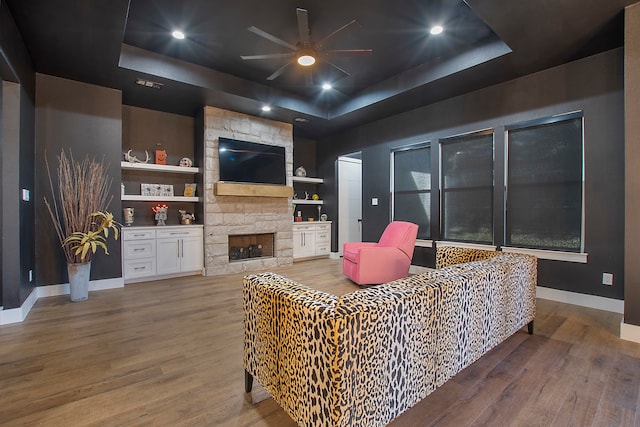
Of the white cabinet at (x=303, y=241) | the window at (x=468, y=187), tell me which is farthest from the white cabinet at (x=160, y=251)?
the window at (x=468, y=187)

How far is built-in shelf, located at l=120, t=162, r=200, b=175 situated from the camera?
14.5ft

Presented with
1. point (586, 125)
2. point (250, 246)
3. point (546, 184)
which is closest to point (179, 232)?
point (250, 246)

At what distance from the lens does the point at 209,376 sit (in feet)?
6.37

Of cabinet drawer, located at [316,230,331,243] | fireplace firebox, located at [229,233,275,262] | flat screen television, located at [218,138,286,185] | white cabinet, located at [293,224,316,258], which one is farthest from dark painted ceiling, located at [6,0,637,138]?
cabinet drawer, located at [316,230,331,243]

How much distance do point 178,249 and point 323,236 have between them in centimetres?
299

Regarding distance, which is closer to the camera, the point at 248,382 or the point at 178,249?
the point at 248,382

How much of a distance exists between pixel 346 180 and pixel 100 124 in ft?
15.2

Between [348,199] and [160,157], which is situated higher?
[160,157]

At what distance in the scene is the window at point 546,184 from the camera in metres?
3.47

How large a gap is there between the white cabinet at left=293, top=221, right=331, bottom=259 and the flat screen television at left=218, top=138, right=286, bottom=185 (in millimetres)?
1133

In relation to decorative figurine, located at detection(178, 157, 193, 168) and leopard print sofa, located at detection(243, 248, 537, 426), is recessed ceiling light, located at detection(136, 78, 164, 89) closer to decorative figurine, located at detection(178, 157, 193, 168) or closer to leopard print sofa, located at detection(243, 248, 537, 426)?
decorative figurine, located at detection(178, 157, 193, 168)

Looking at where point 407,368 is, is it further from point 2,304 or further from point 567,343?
point 2,304

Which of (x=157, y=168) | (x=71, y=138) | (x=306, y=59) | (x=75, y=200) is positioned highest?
(x=306, y=59)

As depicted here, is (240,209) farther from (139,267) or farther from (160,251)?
(139,267)
